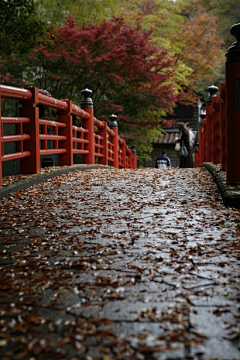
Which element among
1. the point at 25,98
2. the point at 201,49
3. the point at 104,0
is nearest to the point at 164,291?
the point at 25,98

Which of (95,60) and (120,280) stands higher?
(95,60)

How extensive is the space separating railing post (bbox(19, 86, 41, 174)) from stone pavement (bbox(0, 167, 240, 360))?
203 cm

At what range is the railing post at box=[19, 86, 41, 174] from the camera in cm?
668

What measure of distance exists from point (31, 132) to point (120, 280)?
180 inches

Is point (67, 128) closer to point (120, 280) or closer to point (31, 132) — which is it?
point (31, 132)

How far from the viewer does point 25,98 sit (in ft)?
21.3

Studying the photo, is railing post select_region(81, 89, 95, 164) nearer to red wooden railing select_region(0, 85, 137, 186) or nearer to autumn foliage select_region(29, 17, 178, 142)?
red wooden railing select_region(0, 85, 137, 186)

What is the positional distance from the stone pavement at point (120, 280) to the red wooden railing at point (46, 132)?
1.78 m

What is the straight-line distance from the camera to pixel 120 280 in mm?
2562

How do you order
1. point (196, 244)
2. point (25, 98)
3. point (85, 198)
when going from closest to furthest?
point (196, 244) < point (85, 198) < point (25, 98)

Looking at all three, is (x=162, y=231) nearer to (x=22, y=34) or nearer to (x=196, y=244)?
(x=196, y=244)

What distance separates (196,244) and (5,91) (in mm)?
3607

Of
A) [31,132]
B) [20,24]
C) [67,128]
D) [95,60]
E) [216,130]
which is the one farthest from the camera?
[95,60]

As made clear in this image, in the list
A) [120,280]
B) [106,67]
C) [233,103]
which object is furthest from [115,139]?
[120,280]
